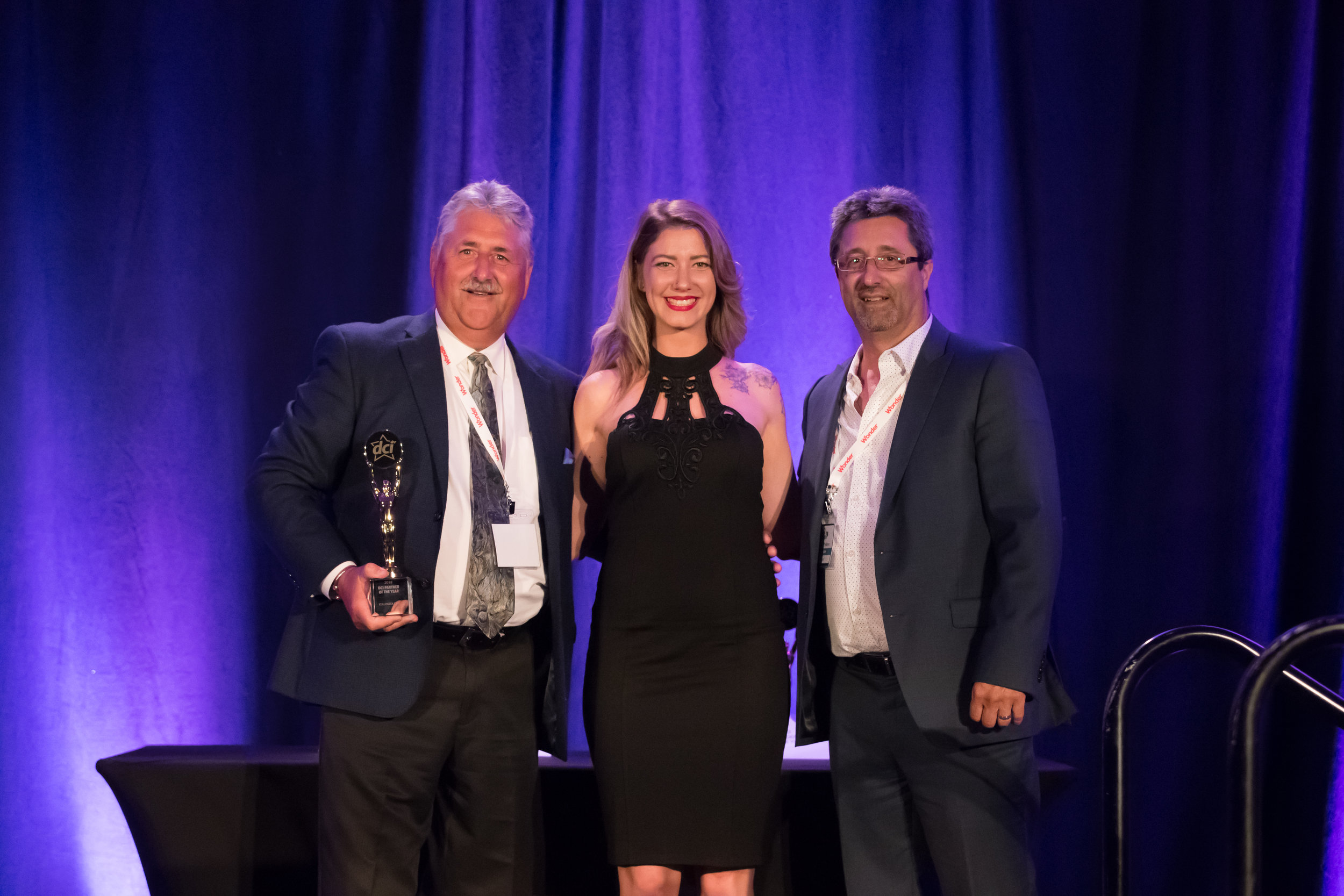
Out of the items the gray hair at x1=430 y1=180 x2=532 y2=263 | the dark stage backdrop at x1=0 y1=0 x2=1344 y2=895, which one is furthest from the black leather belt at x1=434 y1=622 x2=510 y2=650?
the dark stage backdrop at x1=0 y1=0 x2=1344 y2=895

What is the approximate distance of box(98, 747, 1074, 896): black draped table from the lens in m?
2.92

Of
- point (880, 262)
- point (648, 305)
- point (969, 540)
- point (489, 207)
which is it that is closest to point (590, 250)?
point (648, 305)

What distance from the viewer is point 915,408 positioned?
7.76ft

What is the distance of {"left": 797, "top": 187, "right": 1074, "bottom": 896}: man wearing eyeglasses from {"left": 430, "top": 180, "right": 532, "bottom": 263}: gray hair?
0.82m

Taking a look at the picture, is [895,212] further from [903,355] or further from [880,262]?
[903,355]

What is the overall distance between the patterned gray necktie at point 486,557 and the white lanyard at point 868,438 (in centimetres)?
76

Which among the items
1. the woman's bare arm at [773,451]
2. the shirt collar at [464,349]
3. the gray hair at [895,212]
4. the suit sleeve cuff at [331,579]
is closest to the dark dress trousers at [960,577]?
the gray hair at [895,212]

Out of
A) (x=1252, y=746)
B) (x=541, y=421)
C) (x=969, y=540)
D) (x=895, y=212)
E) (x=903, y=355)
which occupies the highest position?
(x=895, y=212)

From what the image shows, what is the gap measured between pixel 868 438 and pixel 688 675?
688 millimetres

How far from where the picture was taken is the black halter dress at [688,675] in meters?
2.47

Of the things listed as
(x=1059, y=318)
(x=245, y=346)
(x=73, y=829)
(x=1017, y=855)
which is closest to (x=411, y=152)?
(x=245, y=346)

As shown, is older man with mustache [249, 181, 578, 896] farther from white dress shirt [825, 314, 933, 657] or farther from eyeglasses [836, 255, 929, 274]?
eyeglasses [836, 255, 929, 274]

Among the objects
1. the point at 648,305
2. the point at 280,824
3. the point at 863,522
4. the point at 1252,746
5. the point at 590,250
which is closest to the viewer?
the point at 1252,746

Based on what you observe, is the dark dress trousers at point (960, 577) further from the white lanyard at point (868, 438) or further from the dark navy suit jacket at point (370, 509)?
the dark navy suit jacket at point (370, 509)
